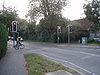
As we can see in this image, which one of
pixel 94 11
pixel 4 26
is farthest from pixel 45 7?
pixel 4 26

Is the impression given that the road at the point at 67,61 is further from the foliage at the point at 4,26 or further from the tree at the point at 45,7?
the tree at the point at 45,7

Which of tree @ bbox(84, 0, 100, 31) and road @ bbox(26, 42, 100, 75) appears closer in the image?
road @ bbox(26, 42, 100, 75)

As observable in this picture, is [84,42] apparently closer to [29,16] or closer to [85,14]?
[85,14]

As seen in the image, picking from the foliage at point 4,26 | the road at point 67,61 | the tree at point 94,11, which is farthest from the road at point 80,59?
the tree at point 94,11

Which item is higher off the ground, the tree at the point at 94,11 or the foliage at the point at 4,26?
the tree at the point at 94,11

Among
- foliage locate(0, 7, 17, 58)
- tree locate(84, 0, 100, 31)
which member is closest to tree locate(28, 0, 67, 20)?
tree locate(84, 0, 100, 31)

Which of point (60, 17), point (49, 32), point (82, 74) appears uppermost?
point (60, 17)

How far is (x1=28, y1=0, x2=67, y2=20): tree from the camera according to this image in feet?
135

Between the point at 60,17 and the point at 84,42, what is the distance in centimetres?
924

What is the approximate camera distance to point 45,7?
42.3 m

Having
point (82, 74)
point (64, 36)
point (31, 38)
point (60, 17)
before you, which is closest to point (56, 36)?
point (64, 36)

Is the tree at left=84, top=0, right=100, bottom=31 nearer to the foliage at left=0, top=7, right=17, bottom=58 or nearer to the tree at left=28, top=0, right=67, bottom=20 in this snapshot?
the tree at left=28, top=0, right=67, bottom=20

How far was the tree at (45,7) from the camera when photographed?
135 feet

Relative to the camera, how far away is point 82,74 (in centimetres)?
970
